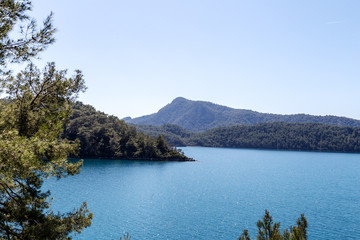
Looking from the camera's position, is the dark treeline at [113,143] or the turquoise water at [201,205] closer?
the turquoise water at [201,205]

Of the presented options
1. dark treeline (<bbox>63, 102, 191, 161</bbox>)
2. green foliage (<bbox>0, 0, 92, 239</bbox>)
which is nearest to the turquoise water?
green foliage (<bbox>0, 0, 92, 239</bbox>)

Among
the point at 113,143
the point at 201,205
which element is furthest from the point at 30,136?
the point at 113,143

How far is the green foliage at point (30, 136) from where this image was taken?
735cm

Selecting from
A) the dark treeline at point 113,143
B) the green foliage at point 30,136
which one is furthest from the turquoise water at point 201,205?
the dark treeline at point 113,143

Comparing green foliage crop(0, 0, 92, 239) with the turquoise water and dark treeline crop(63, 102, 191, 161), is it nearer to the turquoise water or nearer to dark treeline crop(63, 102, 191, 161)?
the turquoise water

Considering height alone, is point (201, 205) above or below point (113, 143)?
below

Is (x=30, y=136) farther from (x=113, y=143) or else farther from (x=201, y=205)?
(x=113, y=143)

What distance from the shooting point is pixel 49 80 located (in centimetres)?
1088

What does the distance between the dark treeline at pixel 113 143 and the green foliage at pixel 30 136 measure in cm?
9471

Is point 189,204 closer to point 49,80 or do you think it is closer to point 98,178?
point 98,178

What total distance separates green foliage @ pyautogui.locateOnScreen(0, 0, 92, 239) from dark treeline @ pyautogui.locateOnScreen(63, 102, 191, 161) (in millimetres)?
94706

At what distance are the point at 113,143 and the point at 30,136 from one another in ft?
320

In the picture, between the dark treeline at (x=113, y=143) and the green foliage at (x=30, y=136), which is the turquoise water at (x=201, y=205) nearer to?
the green foliage at (x=30, y=136)

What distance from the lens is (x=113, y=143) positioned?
105 metres
